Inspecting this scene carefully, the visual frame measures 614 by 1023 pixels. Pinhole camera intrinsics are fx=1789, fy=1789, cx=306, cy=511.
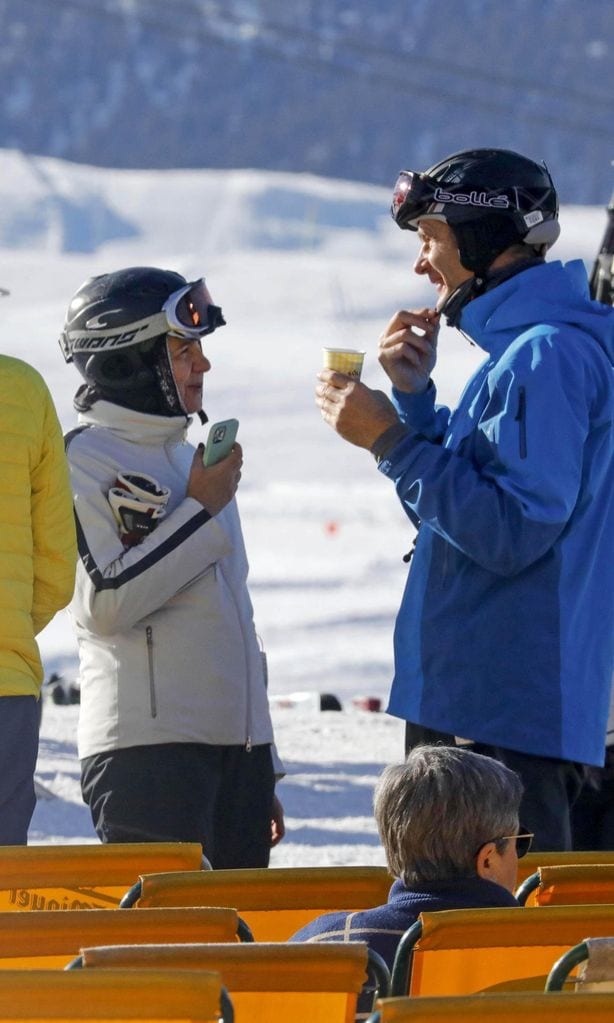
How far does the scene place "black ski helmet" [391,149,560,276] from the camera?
3.32 metres

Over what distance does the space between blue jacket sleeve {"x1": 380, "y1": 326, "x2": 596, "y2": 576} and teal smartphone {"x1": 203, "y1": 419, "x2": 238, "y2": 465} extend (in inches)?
20.4

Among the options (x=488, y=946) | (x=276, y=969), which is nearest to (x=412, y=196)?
(x=488, y=946)

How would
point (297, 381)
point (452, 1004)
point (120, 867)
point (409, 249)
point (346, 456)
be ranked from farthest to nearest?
point (409, 249) < point (297, 381) < point (346, 456) < point (120, 867) < point (452, 1004)

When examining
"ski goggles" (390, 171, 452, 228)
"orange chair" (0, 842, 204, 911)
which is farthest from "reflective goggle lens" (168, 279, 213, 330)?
"orange chair" (0, 842, 204, 911)

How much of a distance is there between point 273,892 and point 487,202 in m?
1.46

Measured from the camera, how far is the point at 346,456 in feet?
123

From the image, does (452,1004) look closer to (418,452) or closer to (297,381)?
(418,452)

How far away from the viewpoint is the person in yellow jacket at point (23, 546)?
318cm

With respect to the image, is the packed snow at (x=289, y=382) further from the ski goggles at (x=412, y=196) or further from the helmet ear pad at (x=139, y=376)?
the ski goggles at (x=412, y=196)

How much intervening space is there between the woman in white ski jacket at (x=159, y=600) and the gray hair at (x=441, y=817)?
1.02 m

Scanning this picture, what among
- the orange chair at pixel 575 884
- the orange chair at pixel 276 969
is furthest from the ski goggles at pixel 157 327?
the orange chair at pixel 276 969

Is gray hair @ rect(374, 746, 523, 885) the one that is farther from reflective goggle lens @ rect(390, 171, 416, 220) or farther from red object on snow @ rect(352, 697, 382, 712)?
red object on snow @ rect(352, 697, 382, 712)

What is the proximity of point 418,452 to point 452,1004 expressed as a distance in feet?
5.35

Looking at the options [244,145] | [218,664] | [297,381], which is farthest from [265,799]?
[244,145]
